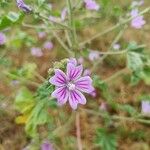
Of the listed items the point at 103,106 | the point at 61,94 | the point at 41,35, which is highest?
the point at 41,35

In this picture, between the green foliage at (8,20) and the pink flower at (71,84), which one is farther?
the green foliage at (8,20)

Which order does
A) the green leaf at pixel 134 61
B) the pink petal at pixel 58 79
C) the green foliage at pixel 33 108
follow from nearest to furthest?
the pink petal at pixel 58 79 < the green foliage at pixel 33 108 < the green leaf at pixel 134 61

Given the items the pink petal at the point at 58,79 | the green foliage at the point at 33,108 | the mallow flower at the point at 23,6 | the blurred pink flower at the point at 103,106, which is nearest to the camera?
the pink petal at the point at 58,79

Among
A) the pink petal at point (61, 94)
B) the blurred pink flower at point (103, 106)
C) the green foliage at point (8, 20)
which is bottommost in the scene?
the pink petal at point (61, 94)

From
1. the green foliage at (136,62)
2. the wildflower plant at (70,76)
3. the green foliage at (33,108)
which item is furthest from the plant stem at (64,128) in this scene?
the green foliage at (136,62)

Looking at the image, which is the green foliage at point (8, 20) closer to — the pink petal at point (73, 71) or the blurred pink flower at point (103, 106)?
the pink petal at point (73, 71)

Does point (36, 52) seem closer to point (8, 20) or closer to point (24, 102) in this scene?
point (24, 102)

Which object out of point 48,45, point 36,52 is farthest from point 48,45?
point 36,52

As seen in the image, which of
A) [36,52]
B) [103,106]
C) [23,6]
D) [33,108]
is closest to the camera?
[23,6]

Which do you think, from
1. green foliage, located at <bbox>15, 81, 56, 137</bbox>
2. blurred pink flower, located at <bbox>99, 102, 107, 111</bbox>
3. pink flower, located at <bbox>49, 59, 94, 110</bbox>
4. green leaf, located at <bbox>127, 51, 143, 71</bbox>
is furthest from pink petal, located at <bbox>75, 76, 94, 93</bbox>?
blurred pink flower, located at <bbox>99, 102, 107, 111</bbox>
